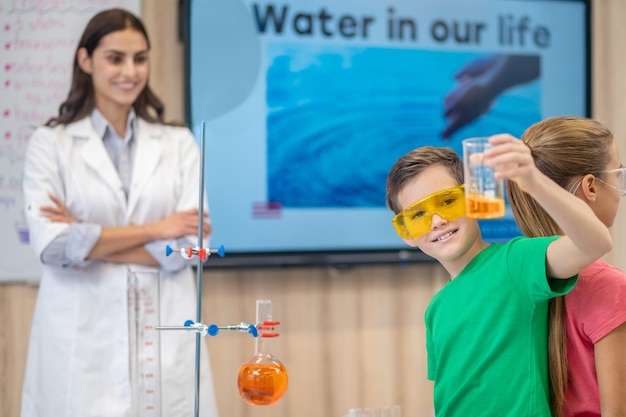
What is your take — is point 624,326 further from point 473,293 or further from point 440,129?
point 440,129

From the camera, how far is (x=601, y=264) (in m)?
1.57

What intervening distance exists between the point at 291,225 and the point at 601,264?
7.63ft

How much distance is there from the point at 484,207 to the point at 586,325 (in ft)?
1.27

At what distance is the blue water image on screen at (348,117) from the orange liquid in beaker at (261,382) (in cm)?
225

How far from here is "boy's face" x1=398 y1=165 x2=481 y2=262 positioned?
158 centimetres

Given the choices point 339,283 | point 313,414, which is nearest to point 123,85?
point 339,283

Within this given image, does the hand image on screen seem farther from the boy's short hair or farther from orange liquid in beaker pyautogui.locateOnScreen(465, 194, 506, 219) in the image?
orange liquid in beaker pyautogui.locateOnScreen(465, 194, 506, 219)

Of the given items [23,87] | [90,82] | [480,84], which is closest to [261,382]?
[90,82]

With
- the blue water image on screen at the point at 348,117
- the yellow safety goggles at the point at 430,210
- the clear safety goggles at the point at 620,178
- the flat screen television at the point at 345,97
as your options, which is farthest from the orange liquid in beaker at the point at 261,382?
the blue water image on screen at the point at 348,117

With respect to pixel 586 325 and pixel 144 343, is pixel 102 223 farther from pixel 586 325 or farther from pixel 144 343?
pixel 586 325

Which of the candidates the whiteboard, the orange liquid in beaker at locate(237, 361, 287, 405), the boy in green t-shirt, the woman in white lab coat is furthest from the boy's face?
the whiteboard

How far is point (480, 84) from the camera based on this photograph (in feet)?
13.5

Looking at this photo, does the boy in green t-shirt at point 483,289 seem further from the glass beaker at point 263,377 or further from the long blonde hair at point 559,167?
the glass beaker at point 263,377

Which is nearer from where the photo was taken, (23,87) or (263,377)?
(263,377)
